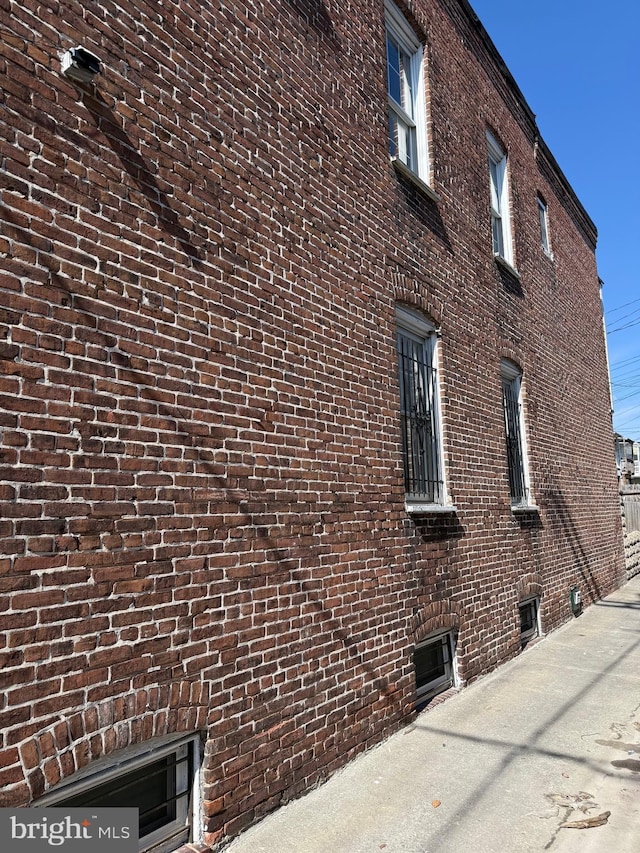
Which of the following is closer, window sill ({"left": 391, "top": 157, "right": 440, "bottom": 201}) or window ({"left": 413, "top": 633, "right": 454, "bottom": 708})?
window ({"left": 413, "top": 633, "right": 454, "bottom": 708})

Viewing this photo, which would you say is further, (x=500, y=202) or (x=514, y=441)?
(x=500, y=202)

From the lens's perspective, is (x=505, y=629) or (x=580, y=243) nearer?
(x=505, y=629)

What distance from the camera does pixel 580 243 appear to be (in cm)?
1421

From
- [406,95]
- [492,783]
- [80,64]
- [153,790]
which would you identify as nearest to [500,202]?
[406,95]

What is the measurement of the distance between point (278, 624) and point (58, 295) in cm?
239

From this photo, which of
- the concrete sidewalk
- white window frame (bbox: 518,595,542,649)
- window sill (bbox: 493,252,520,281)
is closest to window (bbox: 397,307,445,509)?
the concrete sidewalk

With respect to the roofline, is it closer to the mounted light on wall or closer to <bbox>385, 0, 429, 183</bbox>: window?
<bbox>385, 0, 429, 183</bbox>: window

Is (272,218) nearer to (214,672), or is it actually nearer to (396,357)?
(396,357)

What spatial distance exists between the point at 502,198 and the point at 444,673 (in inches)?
Result: 286

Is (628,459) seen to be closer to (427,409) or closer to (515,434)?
(515,434)

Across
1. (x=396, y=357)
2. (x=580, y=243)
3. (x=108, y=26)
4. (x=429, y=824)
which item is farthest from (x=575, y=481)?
(x=108, y=26)

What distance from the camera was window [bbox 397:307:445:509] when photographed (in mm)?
6305

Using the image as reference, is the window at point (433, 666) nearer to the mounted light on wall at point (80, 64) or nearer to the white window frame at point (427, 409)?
the white window frame at point (427, 409)

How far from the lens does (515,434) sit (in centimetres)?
930
